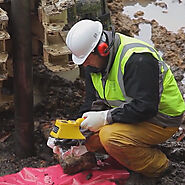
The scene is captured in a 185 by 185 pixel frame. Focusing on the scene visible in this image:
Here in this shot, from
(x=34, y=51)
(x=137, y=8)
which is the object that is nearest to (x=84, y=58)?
(x=34, y=51)

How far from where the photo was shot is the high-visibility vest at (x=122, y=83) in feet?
8.56

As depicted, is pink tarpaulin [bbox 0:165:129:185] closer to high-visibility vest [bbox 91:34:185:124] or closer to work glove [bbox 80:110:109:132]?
work glove [bbox 80:110:109:132]

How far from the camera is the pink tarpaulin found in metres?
2.95

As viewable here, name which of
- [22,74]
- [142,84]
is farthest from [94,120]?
[22,74]

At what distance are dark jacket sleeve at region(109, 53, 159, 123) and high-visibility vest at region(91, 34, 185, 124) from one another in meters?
0.05

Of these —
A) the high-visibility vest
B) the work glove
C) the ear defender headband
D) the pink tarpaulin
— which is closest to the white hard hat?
the ear defender headband

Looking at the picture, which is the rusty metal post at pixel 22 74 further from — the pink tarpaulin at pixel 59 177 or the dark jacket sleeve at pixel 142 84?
the dark jacket sleeve at pixel 142 84

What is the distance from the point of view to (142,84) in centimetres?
250

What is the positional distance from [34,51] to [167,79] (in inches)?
54.9

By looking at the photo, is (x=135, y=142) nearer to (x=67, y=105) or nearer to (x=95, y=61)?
(x=95, y=61)

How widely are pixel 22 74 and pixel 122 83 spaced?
915 mm

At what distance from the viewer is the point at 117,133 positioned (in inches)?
Answer: 106

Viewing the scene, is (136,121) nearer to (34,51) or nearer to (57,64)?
(57,64)

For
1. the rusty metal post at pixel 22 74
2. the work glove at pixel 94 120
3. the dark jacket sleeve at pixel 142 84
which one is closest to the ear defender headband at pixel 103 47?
the dark jacket sleeve at pixel 142 84
